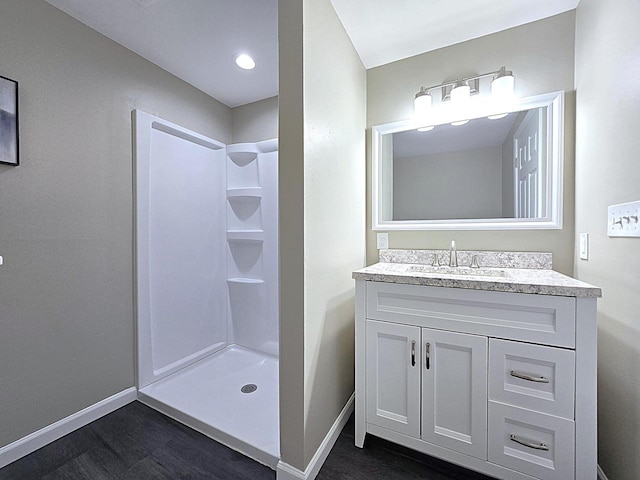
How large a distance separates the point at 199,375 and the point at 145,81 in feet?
7.04

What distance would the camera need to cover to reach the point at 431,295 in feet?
4.10

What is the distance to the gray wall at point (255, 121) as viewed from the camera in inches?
95.4

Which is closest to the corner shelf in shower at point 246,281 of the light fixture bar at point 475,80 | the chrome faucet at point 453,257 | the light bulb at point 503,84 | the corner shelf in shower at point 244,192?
the corner shelf in shower at point 244,192

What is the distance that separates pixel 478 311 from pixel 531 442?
0.53 meters

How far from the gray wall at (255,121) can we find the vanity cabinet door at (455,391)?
6.73 ft

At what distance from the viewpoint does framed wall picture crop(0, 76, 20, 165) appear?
4.14 feet

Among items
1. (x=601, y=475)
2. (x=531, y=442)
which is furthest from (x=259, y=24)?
(x=601, y=475)

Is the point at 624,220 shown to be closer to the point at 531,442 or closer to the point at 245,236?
the point at 531,442

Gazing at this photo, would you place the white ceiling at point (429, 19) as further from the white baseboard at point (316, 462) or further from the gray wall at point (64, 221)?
the white baseboard at point (316, 462)

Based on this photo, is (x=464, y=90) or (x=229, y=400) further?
(x=229, y=400)

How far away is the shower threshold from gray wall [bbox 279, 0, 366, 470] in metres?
0.31

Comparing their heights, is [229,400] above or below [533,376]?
below

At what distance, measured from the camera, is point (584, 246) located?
1354mm

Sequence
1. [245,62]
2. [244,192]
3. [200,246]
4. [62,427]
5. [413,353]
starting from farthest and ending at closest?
[244,192]
[200,246]
[245,62]
[62,427]
[413,353]
